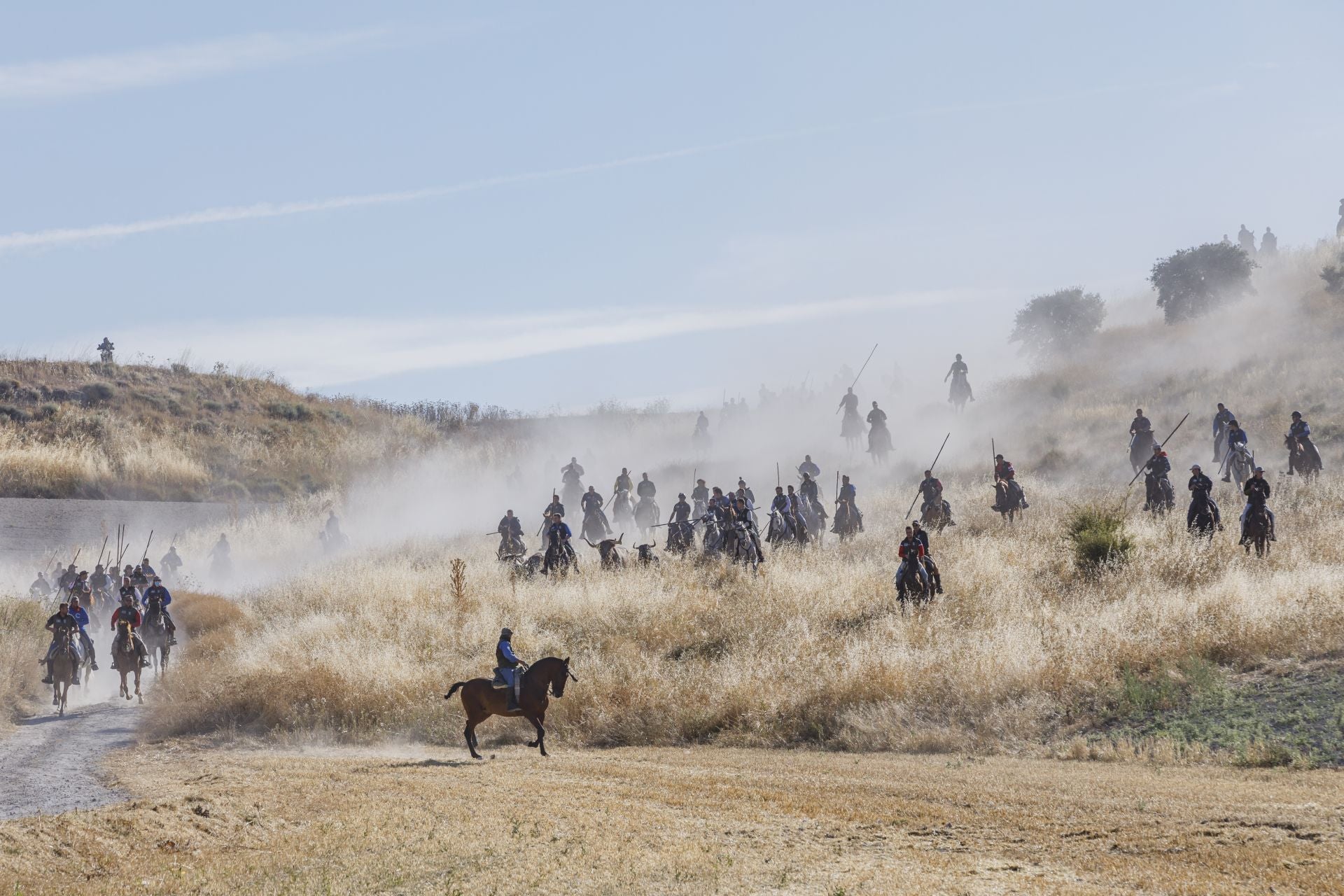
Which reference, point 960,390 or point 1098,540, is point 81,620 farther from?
point 960,390

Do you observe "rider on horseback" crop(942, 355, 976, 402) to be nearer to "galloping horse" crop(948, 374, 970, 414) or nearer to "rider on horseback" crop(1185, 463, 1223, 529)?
"galloping horse" crop(948, 374, 970, 414)

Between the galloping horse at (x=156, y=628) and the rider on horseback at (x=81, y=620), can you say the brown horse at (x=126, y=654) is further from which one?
the galloping horse at (x=156, y=628)

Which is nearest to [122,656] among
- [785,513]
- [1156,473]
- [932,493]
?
[785,513]

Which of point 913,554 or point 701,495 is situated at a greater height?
point 701,495

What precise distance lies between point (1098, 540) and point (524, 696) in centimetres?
1169

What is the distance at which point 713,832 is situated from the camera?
9.43m

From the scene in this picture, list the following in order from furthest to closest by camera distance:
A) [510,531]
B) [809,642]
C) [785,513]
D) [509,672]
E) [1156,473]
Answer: [510,531]
[785,513]
[1156,473]
[809,642]
[509,672]

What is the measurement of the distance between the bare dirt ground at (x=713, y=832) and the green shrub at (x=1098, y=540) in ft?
28.6

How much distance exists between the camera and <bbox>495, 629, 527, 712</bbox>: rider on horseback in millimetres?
14250

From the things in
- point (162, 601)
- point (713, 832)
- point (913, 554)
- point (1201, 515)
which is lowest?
point (713, 832)

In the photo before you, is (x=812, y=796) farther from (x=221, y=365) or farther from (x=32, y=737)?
(x=221, y=365)

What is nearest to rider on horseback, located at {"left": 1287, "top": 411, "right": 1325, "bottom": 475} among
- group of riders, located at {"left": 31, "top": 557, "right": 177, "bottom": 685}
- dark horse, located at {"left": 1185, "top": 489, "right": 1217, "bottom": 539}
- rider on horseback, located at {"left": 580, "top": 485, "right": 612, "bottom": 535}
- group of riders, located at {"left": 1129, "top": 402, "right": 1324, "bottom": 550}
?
group of riders, located at {"left": 1129, "top": 402, "right": 1324, "bottom": 550}

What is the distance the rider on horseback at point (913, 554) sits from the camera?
64.3ft

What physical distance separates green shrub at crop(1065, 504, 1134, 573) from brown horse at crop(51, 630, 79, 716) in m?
18.3
